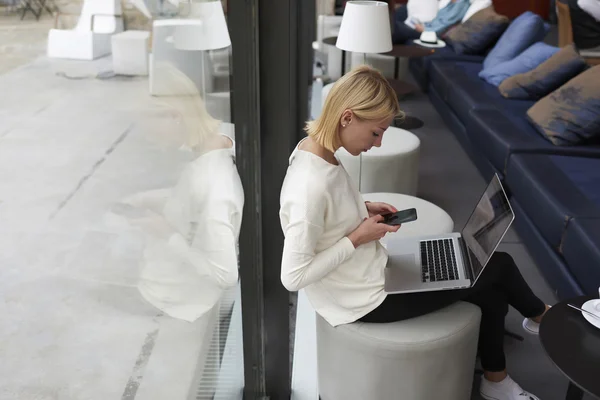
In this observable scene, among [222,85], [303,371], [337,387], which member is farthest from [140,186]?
[303,371]

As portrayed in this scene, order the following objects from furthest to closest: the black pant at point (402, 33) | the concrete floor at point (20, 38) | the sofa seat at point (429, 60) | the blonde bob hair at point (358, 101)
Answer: the black pant at point (402, 33)
the sofa seat at point (429, 60)
the blonde bob hair at point (358, 101)
the concrete floor at point (20, 38)

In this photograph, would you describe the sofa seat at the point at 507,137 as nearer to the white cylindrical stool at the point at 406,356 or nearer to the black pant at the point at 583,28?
the white cylindrical stool at the point at 406,356

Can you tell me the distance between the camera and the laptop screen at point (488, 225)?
1.65 metres

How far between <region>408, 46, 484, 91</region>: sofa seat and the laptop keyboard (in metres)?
4.11

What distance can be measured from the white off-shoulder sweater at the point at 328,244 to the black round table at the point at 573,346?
0.44 metres

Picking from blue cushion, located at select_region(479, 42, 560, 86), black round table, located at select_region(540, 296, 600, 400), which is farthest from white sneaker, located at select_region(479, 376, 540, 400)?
blue cushion, located at select_region(479, 42, 560, 86)

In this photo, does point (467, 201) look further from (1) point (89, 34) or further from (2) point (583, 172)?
(1) point (89, 34)

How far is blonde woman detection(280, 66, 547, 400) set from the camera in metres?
1.46

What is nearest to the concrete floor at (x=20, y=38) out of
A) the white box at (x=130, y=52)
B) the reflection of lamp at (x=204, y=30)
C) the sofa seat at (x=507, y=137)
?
the white box at (x=130, y=52)

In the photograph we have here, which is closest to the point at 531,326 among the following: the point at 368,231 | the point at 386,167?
the point at 368,231

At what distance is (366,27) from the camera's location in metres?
3.08

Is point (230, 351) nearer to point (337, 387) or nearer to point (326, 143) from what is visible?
point (337, 387)

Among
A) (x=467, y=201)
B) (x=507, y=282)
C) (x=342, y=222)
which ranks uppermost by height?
(x=342, y=222)

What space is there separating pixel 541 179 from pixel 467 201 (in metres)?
0.78
